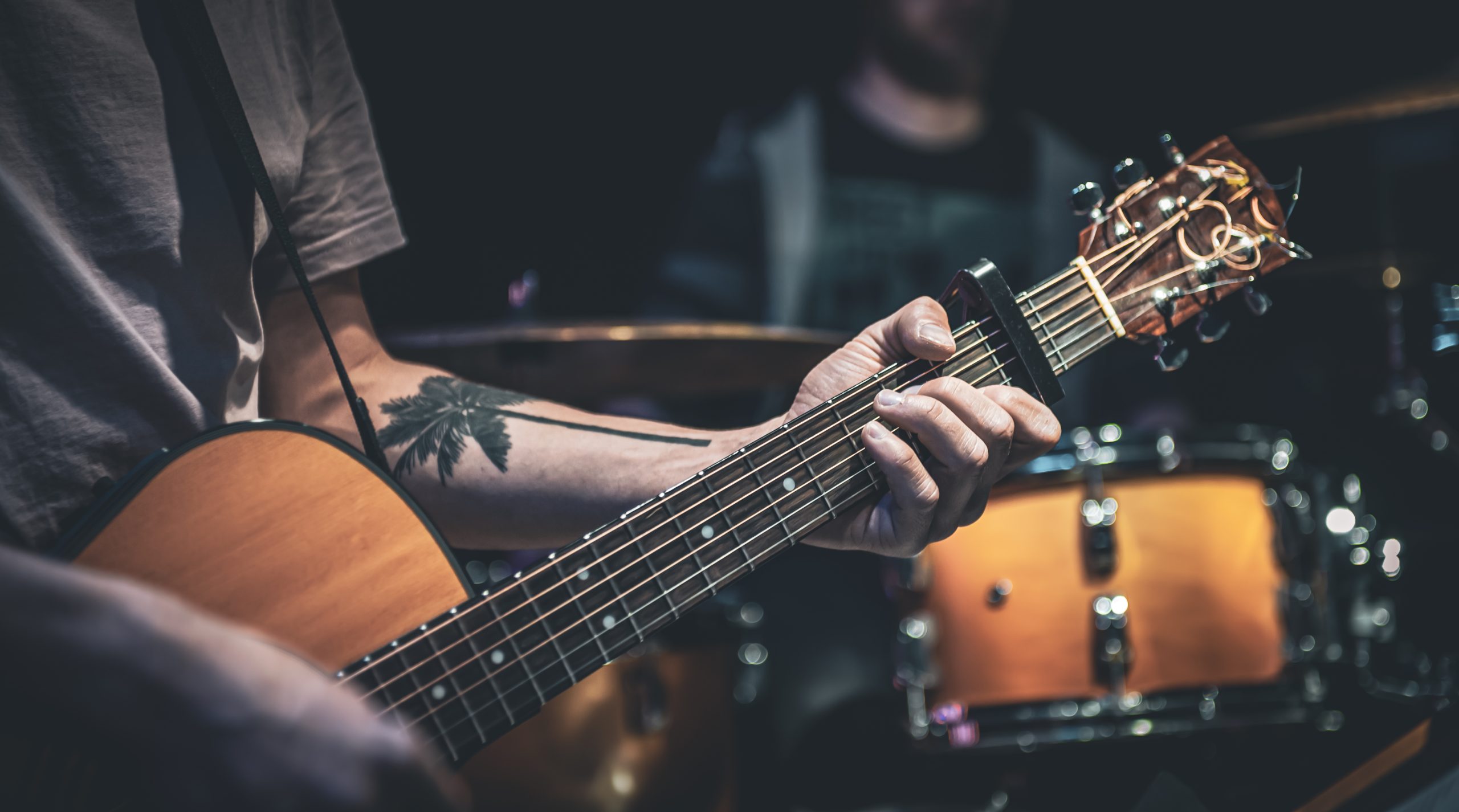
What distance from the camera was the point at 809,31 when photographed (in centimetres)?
357

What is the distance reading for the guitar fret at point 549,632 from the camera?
35.6 inches

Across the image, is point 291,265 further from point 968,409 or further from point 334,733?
point 968,409

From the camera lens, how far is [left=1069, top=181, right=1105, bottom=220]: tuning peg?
111 cm

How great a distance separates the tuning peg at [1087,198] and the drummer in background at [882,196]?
1762 mm

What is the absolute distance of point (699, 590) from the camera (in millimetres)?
969

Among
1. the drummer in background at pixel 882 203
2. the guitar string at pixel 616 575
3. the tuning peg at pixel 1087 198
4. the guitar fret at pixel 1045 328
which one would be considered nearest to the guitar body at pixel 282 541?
the guitar string at pixel 616 575

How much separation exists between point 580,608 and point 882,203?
2.47 meters

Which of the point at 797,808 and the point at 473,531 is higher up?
the point at 473,531

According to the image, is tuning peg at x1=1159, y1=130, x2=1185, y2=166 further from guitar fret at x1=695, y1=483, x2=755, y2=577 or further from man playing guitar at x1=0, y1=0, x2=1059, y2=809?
guitar fret at x1=695, y1=483, x2=755, y2=577

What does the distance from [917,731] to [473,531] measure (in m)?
1.23

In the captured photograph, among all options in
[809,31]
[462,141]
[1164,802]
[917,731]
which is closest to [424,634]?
[1164,802]

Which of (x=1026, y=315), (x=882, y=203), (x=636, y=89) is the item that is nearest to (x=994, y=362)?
(x=1026, y=315)

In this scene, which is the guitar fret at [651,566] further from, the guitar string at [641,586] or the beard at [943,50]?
the beard at [943,50]

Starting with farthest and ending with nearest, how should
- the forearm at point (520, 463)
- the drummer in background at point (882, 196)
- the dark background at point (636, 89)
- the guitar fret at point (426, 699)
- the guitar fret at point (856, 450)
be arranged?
1. the drummer in background at point (882, 196)
2. the dark background at point (636, 89)
3. the forearm at point (520, 463)
4. the guitar fret at point (856, 450)
5. the guitar fret at point (426, 699)
